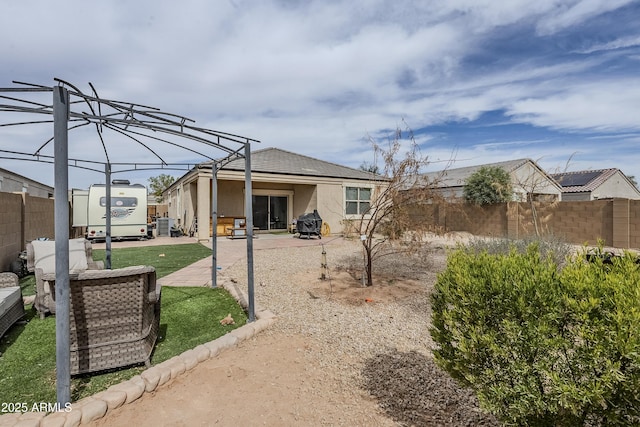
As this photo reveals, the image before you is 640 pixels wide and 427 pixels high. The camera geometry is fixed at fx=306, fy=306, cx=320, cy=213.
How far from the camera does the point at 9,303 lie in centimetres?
390

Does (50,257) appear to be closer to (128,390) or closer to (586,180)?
(128,390)

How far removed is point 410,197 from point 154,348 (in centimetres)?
471

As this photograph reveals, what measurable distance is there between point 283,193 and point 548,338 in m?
17.8

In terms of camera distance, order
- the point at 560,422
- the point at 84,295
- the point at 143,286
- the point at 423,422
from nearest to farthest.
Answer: the point at 560,422 → the point at 423,422 → the point at 84,295 → the point at 143,286

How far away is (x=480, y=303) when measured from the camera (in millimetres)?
1915

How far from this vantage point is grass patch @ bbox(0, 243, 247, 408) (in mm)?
2814

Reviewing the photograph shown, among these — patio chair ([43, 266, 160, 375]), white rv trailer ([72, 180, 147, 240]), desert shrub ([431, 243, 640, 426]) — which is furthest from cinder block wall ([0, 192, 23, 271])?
desert shrub ([431, 243, 640, 426])

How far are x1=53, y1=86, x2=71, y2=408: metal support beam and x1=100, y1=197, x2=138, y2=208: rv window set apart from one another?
46.3ft

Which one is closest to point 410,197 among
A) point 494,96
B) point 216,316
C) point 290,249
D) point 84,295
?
point 216,316

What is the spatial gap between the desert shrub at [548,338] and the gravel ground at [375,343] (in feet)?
2.55

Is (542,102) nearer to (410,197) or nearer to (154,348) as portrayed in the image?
(410,197)

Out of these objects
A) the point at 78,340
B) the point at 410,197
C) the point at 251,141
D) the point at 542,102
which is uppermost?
the point at 542,102

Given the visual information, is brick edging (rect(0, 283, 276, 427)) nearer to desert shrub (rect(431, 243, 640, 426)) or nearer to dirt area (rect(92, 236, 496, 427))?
dirt area (rect(92, 236, 496, 427))

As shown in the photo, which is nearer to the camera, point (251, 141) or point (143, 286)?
point (143, 286)
